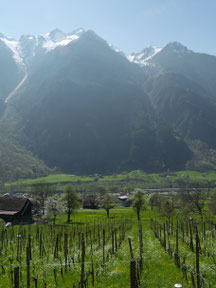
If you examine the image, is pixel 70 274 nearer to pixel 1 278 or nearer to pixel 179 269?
pixel 1 278

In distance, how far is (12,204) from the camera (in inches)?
3570

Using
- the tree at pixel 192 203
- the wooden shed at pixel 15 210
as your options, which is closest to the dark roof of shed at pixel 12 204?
the wooden shed at pixel 15 210

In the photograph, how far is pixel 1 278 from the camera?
2102cm

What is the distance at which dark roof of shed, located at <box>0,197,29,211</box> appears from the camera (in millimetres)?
88812

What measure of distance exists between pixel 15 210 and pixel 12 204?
12.5 feet

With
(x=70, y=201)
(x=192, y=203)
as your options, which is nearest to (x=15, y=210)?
(x=70, y=201)

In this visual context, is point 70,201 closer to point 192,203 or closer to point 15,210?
point 15,210

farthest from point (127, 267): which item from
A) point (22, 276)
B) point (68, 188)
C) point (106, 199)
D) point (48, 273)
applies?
point (106, 199)

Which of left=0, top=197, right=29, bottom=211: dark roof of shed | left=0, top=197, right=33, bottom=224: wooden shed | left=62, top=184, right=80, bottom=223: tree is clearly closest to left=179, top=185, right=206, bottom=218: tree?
left=62, top=184, right=80, bottom=223: tree

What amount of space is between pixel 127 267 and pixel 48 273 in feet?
24.2

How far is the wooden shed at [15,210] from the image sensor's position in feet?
274

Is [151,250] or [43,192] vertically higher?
[151,250]

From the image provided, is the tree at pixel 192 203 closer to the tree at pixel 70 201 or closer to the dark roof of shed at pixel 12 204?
the tree at pixel 70 201

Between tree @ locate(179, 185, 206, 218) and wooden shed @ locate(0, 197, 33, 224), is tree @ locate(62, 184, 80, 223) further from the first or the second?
tree @ locate(179, 185, 206, 218)
